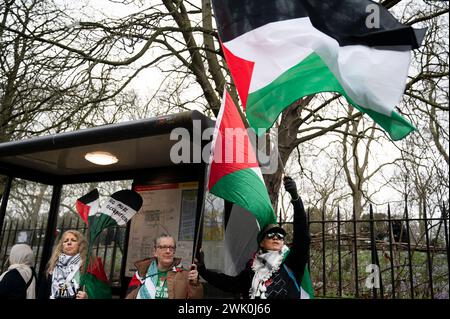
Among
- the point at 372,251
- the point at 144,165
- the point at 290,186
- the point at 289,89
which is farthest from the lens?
the point at 372,251

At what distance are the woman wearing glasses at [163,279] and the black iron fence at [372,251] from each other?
3.98ft

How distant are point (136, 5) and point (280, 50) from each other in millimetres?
4359

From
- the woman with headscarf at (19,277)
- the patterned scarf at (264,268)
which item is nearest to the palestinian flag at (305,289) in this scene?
the patterned scarf at (264,268)

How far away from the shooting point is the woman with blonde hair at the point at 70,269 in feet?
13.0

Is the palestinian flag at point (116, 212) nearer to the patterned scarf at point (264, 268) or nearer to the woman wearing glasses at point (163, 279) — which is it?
the woman wearing glasses at point (163, 279)

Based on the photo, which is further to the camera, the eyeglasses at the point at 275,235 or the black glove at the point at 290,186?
the eyeglasses at the point at 275,235

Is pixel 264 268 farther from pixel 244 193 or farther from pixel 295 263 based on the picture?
pixel 244 193

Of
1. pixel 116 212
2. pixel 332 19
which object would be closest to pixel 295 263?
pixel 332 19

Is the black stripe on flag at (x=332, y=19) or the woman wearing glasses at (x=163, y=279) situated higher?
the black stripe on flag at (x=332, y=19)

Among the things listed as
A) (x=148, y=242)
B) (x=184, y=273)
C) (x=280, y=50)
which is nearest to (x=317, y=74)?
(x=280, y=50)

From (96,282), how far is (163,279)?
1.13 m

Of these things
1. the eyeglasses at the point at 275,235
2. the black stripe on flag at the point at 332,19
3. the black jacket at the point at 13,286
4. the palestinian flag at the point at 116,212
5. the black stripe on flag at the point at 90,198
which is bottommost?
the black jacket at the point at 13,286

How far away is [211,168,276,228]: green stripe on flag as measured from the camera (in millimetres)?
3154

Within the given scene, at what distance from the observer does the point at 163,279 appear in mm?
3461
